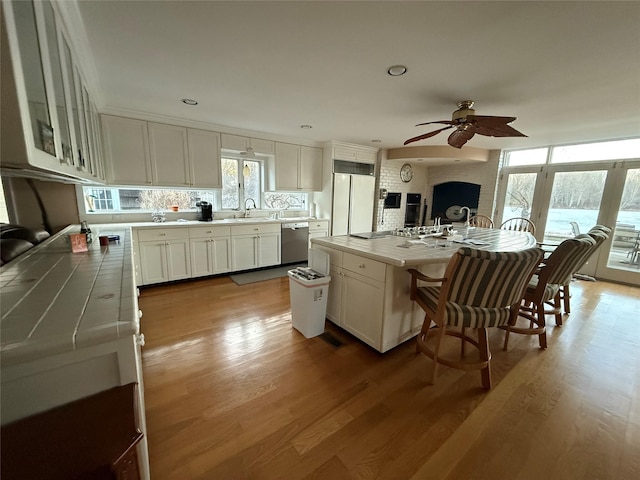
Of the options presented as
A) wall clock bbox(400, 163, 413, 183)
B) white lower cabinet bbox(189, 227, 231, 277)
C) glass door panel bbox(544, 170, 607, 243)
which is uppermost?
wall clock bbox(400, 163, 413, 183)

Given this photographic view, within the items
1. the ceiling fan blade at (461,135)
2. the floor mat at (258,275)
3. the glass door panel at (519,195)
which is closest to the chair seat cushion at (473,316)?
the ceiling fan blade at (461,135)

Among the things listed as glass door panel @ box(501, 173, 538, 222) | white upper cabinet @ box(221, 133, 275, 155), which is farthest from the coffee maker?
glass door panel @ box(501, 173, 538, 222)

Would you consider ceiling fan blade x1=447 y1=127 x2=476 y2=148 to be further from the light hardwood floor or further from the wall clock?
the wall clock

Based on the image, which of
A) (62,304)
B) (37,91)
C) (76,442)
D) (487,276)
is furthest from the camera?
(487,276)

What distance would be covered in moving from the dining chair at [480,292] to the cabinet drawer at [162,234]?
10.0ft

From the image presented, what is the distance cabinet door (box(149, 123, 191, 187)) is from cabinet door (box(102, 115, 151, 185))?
0.08 m

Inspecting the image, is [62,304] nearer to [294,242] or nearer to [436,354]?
[436,354]

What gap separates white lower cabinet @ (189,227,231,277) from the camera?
11.9 feet

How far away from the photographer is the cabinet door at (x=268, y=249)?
4.23 m

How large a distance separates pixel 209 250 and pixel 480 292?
135 inches

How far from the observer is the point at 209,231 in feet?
12.2

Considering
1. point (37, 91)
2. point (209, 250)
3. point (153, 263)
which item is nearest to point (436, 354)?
point (37, 91)

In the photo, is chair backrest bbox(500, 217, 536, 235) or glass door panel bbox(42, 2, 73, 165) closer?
glass door panel bbox(42, 2, 73, 165)

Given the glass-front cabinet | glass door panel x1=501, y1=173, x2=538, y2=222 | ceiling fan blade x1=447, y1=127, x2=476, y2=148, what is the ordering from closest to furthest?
the glass-front cabinet, ceiling fan blade x1=447, y1=127, x2=476, y2=148, glass door panel x1=501, y1=173, x2=538, y2=222
